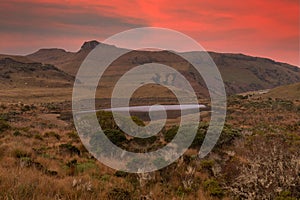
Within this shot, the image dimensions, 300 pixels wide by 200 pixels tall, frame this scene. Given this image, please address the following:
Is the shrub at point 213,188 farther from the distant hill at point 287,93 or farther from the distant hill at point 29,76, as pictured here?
the distant hill at point 29,76

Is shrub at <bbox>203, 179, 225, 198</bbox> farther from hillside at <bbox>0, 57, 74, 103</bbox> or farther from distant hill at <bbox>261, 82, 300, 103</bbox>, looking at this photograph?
hillside at <bbox>0, 57, 74, 103</bbox>

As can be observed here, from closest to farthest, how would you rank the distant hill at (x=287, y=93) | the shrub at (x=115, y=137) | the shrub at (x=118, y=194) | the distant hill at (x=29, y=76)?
1. the shrub at (x=118, y=194)
2. the shrub at (x=115, y=137)
3. the distant hill at (x=287, y=93)
4. the distant hill at (x=29, y=76)

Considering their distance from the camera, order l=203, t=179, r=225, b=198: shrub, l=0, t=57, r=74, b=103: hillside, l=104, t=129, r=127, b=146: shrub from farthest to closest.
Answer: l=0, t=57, r=74, b=103: hillside < l=104, t=129, r=127, b=146: shrub < l=203, t=179, r=225, b=198: shrub

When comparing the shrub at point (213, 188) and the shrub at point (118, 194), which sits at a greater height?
the shrub at point (118, 194)

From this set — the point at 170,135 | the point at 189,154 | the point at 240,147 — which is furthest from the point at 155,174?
the point at 170,135

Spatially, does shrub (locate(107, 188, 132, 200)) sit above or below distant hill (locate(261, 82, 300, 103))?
below

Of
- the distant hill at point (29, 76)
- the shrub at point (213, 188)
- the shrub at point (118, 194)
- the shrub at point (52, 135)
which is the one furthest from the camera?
the distant hill at point (29, 76)

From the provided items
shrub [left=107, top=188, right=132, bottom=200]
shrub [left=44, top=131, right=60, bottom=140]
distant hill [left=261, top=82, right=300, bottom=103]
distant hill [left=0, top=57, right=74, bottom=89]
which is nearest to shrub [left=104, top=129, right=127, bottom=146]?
shrub [left=44, top=131, right=60, bottom=140]

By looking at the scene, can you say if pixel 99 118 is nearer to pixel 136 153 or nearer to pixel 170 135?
pixel 170 135

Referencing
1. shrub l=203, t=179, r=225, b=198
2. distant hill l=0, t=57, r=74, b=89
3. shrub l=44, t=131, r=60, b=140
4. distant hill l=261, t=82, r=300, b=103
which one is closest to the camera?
shrub l=203, t=179, r=225, b=198

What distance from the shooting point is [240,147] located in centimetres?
1317

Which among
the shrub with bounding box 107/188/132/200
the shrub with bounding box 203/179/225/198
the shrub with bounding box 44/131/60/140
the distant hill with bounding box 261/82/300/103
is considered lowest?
the shrub with bounding box 44/131/60/140

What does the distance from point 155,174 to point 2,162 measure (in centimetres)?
432

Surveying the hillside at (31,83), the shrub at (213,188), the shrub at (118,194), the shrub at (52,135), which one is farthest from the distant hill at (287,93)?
the shrub at (118,194)
